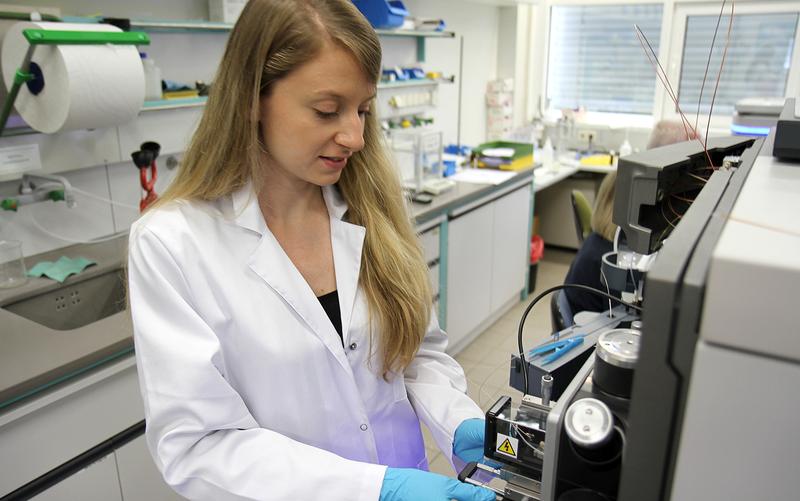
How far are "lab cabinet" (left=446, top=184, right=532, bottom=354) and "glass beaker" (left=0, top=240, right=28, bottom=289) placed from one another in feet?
5.90

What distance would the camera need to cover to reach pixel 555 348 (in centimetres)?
116

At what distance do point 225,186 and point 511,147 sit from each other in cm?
290

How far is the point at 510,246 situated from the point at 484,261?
0.36 meters

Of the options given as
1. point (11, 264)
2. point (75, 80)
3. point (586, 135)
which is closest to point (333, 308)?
point (75, 80)

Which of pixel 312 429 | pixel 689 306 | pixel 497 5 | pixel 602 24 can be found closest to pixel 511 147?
pixel 497 5

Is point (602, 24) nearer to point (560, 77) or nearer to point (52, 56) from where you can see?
point (560, 77)

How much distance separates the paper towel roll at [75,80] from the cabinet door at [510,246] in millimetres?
2076

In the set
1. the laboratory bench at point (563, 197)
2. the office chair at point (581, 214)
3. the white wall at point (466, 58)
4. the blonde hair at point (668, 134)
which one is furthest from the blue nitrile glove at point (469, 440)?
the laboratory bench at point (563, 197)

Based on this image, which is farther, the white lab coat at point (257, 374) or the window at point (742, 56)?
the window at point (742, 56)

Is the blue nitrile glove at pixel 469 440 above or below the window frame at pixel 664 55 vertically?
below

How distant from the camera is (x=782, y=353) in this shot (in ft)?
1.41

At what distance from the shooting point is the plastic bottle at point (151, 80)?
6.48 feet

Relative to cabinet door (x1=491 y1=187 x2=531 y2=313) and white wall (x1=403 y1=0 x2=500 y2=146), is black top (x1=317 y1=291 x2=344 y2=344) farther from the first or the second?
white wall (x1=403 y1=0 x2=500 y2=146)

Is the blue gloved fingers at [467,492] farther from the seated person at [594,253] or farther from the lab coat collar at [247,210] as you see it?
the seated person at [594,253]
